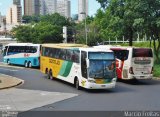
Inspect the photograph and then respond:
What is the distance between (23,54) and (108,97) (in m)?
25.6

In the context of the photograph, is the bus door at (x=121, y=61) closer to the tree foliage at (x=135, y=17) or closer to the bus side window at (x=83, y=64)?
the bus side window at (x=83, y=64)

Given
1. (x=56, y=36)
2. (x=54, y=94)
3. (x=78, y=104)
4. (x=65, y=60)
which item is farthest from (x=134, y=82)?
(x=56, y=36)

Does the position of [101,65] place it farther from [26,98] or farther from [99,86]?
[26,98]

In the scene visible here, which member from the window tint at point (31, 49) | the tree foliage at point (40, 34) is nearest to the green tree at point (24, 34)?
the tree foliage at point (40, 34)

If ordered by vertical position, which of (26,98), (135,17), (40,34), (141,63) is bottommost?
(26,98)

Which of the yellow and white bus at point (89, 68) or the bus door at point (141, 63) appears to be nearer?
the yellow and white bus at point (89, 68)

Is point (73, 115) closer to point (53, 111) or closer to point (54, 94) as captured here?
point (53, 111)

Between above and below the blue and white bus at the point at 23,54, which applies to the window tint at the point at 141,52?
above

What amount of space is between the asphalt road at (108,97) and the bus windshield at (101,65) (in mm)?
1120

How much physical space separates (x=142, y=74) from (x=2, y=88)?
33.7ft

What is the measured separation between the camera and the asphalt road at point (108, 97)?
1986cm

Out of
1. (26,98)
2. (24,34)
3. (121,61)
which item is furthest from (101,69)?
(24,34)

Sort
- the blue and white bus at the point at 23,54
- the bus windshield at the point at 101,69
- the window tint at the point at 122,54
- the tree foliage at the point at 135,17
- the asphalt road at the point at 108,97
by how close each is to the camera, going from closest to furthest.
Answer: the asphalt road at the point at 108,97, the bus windshield at the point at 101,69, the window tint at the point at 122,54, the tree foliage at the point at 135,17, the blue and white bus at the point at 23,54

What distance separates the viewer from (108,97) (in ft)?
79.0
